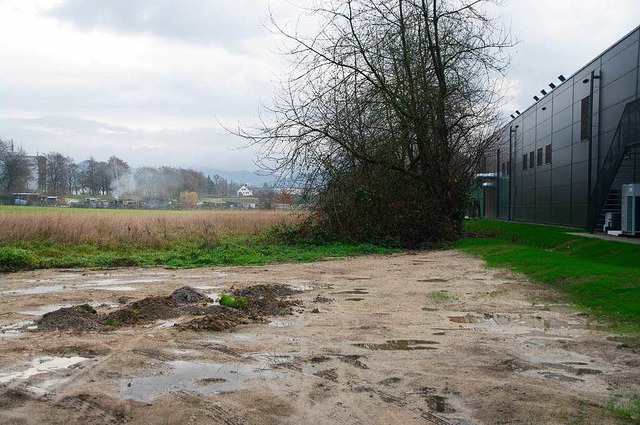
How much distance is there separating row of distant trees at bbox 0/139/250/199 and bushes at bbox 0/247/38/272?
80198 millimetres

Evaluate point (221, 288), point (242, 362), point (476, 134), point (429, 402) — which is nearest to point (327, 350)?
point (242, 362)

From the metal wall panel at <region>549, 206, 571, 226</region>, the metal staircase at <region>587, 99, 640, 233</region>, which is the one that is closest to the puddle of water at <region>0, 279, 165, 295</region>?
the metal staircase at <region>587, 99, 640, 233</region>

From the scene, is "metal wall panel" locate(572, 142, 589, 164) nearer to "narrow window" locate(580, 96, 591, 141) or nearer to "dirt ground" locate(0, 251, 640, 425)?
"narrow window" locate(580, 96, 591, 141)

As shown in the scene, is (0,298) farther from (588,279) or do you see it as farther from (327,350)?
(588,279)

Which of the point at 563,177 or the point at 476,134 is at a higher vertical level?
the point at 476,134

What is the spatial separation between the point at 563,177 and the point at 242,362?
30.7m

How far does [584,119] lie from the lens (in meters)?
30.4

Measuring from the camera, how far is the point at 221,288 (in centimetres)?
1262

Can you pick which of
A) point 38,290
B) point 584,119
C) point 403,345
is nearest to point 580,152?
point 584,119

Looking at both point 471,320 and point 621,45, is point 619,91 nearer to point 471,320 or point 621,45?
point 621,45

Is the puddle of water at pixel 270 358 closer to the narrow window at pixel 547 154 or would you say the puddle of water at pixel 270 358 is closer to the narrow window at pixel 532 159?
the narrow window at pixel 547 154

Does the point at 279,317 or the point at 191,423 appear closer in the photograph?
the point at 191,423

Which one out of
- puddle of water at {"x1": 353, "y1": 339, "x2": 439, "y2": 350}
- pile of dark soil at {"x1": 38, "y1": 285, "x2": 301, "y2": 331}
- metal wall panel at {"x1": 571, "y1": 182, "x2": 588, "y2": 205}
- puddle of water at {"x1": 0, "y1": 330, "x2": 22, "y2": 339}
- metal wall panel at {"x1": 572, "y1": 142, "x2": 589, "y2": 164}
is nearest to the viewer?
puddle of water at {"x1": 353, "y1": 339, "x2": 439, "y2": 350}

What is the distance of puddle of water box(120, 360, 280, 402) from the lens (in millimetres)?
5523
